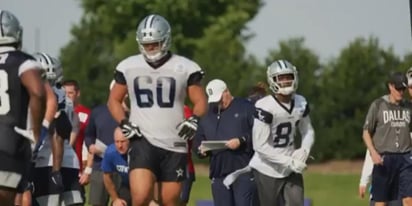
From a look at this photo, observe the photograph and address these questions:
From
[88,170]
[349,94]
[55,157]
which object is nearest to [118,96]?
[55,157]

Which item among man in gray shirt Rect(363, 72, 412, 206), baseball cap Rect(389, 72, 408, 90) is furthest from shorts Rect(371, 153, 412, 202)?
baseball cap Rect(389, 72, 408, 90)

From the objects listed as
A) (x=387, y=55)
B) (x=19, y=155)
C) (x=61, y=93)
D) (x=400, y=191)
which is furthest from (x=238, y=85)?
(x=19, y=155)

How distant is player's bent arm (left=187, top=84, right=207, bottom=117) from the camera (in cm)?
1346

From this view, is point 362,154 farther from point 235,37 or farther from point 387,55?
point 235,37

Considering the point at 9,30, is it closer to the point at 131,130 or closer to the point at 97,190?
the point at 131,130

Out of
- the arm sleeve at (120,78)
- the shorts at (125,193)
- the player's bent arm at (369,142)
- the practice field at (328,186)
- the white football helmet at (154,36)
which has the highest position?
the white football helmet at (154,36)

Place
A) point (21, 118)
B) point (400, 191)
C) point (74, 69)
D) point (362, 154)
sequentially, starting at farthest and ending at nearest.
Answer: point (74, 69) → point (362, 154) → point (400, 191) → point (21, 118)

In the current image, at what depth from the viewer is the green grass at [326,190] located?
29.1m

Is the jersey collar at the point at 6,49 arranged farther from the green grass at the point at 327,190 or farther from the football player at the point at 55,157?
the green grass at the point at 327,190

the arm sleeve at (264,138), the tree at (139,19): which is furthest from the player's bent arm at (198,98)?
the tree at (139,19)

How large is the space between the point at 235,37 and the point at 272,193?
49545mm

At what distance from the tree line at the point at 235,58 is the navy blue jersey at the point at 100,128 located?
26.4m

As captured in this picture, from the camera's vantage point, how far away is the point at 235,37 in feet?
214

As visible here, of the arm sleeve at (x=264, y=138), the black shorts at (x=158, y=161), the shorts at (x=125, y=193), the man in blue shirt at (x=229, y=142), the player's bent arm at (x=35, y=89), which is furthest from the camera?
the man in blue shirt at (x=229, y=142)
